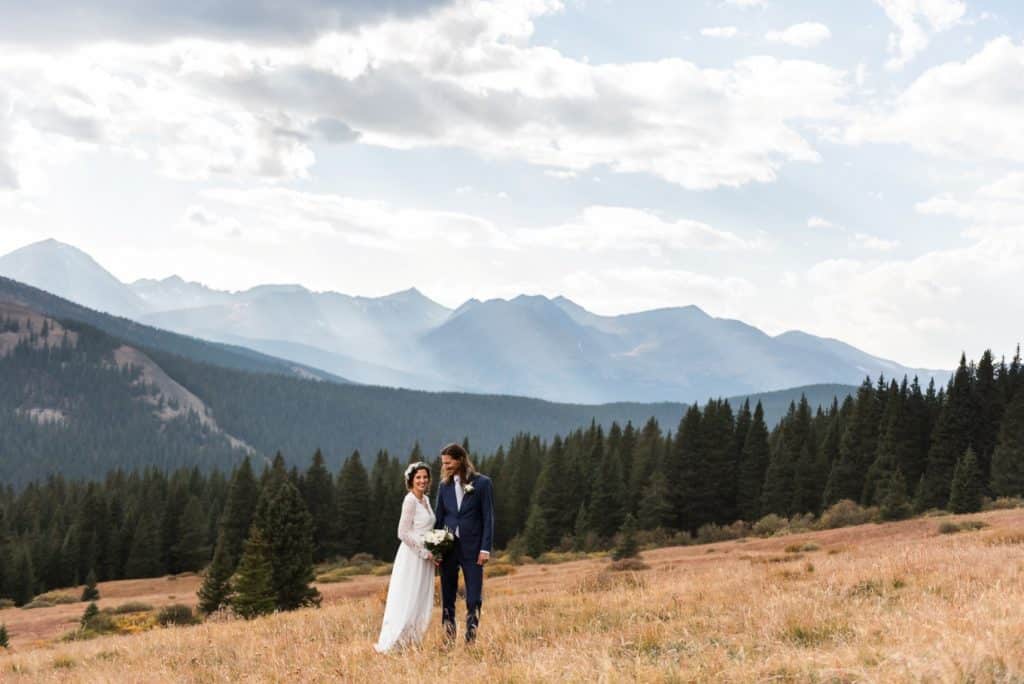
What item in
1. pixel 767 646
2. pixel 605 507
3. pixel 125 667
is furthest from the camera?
pixel 605 507

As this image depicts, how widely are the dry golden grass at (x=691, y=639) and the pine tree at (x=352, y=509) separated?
242ft

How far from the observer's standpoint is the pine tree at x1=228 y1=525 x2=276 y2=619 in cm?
3803

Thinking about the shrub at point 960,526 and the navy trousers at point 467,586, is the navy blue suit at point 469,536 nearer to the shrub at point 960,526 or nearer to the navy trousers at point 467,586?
the navy trousers at point 467,586

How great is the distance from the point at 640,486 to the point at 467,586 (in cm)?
7367

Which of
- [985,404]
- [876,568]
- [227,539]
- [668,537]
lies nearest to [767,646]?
[876,568]

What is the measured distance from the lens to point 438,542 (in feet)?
34.4

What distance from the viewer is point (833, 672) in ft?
21.2

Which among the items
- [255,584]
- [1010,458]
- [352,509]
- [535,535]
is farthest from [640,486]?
[255,584]

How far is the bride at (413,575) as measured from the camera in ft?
34.8

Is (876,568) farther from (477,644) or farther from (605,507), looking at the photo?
(605,507)

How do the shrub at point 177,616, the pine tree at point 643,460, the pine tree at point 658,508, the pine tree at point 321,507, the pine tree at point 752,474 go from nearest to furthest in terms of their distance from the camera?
the shrub at point 177,616
the pine tree at point 658,508
the pine tree at point 752,474
the pine tree at point 643,460
the pine tree at point 321,507

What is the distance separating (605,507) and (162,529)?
54.3 meters

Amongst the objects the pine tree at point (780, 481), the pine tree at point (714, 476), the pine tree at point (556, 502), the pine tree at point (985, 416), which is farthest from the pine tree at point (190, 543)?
the pine tree at point (985, 416)

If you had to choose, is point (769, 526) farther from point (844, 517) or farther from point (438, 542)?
point (438, 542)
